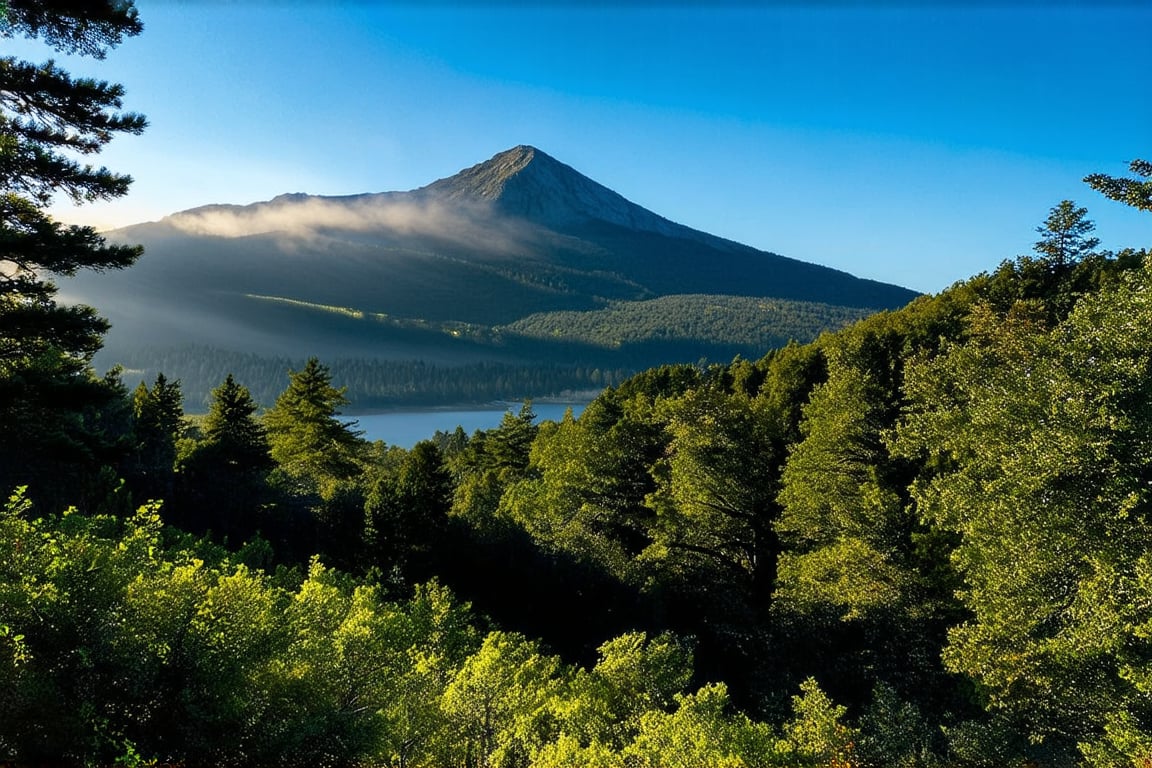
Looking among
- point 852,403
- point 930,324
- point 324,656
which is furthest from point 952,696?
point 930,324

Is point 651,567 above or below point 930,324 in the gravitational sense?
below

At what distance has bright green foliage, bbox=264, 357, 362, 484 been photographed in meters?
41.4

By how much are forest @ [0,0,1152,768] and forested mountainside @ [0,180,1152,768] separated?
0.07 metres

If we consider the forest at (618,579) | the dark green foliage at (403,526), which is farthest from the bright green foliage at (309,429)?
the dark green foliage at (403,526)

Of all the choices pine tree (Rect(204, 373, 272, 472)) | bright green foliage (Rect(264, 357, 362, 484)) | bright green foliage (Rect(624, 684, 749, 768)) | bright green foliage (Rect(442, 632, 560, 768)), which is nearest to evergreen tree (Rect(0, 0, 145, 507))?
bright green foliage (Rect(442, 632, 560, 768))

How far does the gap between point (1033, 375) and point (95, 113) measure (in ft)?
60.9

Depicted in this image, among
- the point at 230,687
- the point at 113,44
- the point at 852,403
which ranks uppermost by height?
the point at 113,44

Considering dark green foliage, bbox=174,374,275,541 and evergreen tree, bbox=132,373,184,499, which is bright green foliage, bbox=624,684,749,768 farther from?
evergreen tree, bbox=132,373,184,499

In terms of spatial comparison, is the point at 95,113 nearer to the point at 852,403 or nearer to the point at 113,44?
the point at 113,44

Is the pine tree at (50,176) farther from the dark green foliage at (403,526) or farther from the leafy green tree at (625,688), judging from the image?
the dark green foliage at (403,526)

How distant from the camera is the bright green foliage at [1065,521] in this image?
11.4m

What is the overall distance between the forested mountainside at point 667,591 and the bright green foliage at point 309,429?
6.92 metres

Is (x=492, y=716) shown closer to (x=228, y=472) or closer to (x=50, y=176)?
(x=50, y=176)

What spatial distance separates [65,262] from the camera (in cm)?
1119
